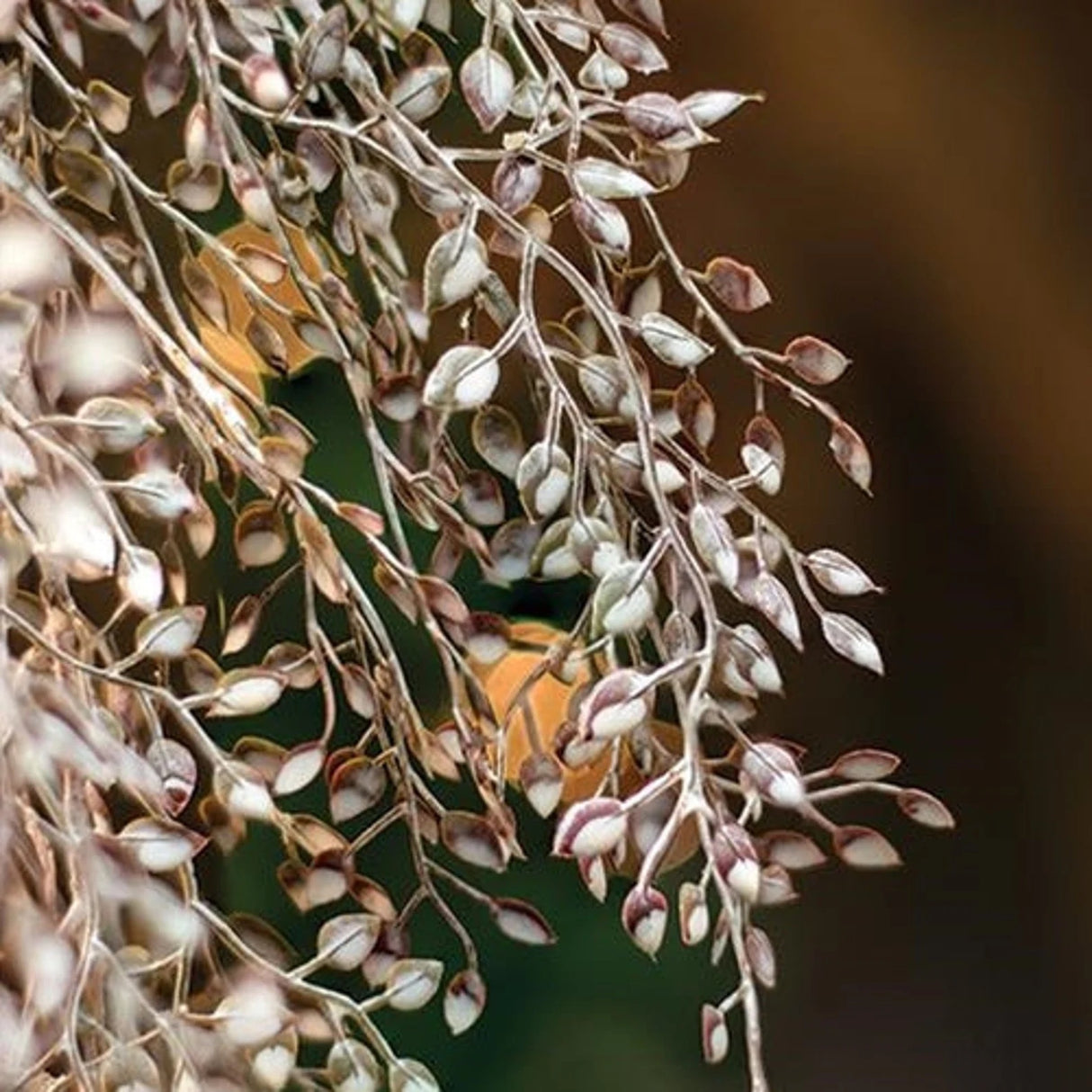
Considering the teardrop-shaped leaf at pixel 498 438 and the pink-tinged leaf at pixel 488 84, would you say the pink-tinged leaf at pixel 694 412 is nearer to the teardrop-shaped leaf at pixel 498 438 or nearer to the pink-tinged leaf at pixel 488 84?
the teardrop-shaped leaf at pixel 498 438

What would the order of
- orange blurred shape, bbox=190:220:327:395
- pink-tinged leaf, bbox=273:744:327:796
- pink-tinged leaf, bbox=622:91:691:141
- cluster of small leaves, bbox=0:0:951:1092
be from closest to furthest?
cluster of small leaves, bbox=0:0:951:1092, pink-tinged leaf, bbox=622:91:691:141, pink-tinged leaf, bbox=273:744:327:796, orange blurred shape, bbox=190:220:327:395

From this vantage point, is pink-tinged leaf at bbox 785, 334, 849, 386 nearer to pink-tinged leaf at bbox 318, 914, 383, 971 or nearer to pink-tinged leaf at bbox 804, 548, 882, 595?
pink-tinged leaf at bbox 804, 548, 882, 595

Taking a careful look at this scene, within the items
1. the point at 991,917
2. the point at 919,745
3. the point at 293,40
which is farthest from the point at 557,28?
the point at 991,917

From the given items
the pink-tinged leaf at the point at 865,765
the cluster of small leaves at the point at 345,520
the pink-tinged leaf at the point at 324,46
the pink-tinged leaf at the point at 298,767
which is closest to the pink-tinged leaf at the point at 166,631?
the cluster of small leaves at the point at 345,520

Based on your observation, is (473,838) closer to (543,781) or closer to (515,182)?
(543,781)

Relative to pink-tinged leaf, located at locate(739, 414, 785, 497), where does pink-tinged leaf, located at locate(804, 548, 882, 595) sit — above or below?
below

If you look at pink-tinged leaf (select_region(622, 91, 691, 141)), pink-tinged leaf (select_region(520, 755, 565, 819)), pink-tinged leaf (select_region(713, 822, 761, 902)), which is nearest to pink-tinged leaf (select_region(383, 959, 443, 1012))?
pink-tinged leaf (select_region(520, 755, 565, 819))
